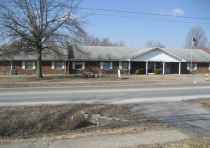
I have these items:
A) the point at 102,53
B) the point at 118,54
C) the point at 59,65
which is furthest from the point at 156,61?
the point at 59,65

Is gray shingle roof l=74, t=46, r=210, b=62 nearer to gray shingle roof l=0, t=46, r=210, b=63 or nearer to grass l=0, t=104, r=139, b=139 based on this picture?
gray shingle roof l=0, t=46, r=210, b=63

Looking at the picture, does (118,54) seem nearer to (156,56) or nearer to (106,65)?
(106,65)

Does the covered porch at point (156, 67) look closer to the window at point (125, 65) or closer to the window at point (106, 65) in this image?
the window at point (125, 65)

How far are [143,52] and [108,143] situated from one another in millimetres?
43112

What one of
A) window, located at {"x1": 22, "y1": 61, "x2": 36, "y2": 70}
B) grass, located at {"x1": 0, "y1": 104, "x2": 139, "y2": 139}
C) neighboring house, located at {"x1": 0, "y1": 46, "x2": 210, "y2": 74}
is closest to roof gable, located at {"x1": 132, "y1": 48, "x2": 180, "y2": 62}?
neighboring house, located at {"x1": 0, "y1": 46, "x2": 210, "y2": 74}

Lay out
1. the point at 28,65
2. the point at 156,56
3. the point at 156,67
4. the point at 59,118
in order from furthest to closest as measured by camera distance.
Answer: the point at 156,67 → the point at 156,56 → the point at 28,65 → the point at 59,118

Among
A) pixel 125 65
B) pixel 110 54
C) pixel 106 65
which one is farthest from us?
pixel 110 54

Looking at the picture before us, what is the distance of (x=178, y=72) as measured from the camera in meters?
53.1

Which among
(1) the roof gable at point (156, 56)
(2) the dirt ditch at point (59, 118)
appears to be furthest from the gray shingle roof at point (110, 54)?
(2) the dirt ditch at point (59, 118)

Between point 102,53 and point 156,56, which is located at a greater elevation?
point 102,53

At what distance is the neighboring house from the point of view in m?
45.1

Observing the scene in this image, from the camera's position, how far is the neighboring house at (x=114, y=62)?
148ft

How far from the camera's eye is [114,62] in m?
48.9

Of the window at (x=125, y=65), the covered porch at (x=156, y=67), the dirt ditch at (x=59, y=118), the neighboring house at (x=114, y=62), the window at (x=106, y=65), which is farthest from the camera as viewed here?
the covered porch at (x=156, y=67)
